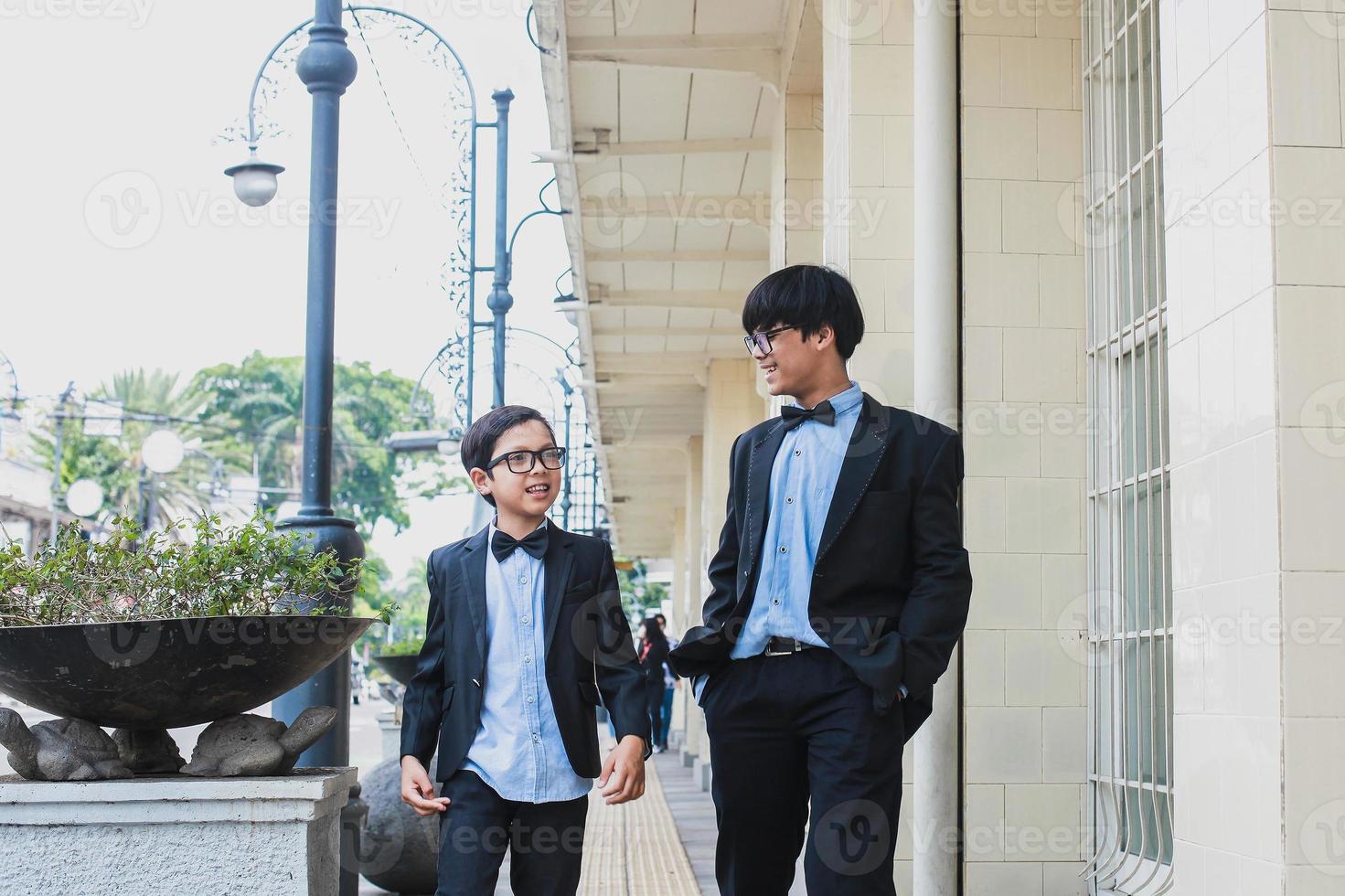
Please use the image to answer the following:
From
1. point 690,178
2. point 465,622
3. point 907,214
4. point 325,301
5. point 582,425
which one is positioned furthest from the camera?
point 582,425

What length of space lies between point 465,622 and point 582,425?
81.7 ft

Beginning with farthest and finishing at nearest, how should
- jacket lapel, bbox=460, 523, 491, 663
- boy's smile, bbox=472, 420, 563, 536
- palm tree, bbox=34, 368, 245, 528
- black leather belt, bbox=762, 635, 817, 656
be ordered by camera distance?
palm tree, bbox=34, 368, 245, 528 < boy's smile, bbox=472, 420, 563, 536 < jacket lapel, bbox=460, 523, 491, 663 < black leather belt, bbox=762, 635, 817, 656

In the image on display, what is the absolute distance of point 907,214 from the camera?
19.2 feet

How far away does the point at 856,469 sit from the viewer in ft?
10.9

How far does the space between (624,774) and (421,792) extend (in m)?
0.48

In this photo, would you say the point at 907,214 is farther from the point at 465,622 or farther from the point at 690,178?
the point at 690,178

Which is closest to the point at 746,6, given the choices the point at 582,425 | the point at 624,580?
the point at 582,425

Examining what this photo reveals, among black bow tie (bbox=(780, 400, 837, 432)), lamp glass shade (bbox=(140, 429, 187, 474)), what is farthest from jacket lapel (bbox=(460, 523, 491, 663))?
lamp glass shade (bbox=(140, 429, 187, 474))

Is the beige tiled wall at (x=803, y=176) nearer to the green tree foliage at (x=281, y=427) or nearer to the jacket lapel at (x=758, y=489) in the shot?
the jacket lapel at (x=758, y=489)

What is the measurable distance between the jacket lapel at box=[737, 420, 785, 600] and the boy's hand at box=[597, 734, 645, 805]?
479mm

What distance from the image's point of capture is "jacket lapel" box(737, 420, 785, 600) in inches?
132

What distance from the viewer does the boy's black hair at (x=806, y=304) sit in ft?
11.3

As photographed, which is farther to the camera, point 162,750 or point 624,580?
point 624,580

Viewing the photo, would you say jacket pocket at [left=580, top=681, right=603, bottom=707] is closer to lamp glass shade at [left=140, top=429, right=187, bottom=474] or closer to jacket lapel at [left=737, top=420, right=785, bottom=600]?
jacket lapel at [left=737, top=420, right=785, bottom=600]
